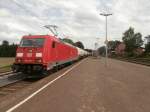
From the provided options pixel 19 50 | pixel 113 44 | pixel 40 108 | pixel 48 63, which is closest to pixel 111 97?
pixel 40 108

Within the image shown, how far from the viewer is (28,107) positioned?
754cm

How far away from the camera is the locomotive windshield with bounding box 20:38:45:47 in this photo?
17172 millimetres

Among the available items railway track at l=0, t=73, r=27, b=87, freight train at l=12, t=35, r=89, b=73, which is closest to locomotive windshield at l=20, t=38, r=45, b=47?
freight train at l=12, t=35, r=89, b=73

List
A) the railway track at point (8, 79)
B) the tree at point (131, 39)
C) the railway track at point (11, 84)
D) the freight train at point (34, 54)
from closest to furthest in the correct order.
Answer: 1. the railway track at point (11, 84)
2. the railway track at point (8, 79)
3. the freight train at point (34, 54)
4. the tree at point (131, 39)

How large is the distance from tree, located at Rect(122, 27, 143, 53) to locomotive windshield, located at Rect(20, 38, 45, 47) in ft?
324

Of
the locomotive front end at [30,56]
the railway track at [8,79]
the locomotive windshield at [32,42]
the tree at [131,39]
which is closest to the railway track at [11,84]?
the railway track at [8,79]

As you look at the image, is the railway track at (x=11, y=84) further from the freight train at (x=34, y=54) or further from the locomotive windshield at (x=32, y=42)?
the locomotive windshield at (x=32, y=42)

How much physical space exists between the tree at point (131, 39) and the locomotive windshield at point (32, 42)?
98812mm

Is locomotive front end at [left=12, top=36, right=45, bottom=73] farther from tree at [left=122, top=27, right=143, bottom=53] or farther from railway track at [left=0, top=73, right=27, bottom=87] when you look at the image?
tree at [left=122, top=27, right=143, bottom=53]

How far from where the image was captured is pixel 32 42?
687 inches

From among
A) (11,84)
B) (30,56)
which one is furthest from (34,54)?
(11,84)

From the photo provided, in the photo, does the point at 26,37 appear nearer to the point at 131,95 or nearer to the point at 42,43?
the point at 42,43

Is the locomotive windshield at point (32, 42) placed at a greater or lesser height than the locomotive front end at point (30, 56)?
greater

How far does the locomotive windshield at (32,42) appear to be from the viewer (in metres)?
17.2
